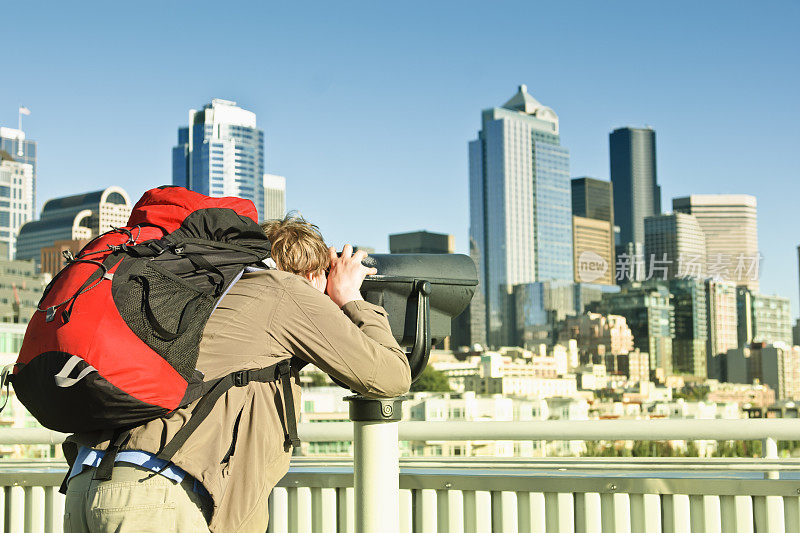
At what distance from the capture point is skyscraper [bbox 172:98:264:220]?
14788cm

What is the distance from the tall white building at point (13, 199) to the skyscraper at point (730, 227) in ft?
368

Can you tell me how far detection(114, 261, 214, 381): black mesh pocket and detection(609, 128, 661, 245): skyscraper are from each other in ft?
608

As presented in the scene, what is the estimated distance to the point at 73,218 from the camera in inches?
5017

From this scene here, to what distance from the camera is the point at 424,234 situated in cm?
13075

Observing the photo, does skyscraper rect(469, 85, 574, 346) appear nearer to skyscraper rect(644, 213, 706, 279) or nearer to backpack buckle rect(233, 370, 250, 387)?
skyscraper rect(644, 213, 706, 279)

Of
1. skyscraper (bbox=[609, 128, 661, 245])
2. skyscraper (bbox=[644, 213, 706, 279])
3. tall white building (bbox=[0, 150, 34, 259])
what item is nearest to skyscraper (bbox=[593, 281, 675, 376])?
skyscraper (bbox=[644, 213, 706, 279])

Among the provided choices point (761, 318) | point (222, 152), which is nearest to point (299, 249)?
point (761, 318)

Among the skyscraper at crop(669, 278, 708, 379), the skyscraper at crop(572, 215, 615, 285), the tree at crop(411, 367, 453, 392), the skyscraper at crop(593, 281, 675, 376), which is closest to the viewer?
the tree at crop(411, 367, 453, 392)

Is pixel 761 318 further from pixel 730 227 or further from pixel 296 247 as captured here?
pixel 296 247

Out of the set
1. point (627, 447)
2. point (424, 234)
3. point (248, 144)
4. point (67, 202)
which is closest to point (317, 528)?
point (627, 447)

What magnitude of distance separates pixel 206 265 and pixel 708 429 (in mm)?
1482

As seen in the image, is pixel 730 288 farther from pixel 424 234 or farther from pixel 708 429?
pixel 708 429

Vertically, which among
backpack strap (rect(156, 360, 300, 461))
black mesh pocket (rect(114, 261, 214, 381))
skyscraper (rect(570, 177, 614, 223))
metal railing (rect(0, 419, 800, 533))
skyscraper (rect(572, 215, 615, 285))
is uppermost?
skyscraper (rect(570, 177, 614, 223))

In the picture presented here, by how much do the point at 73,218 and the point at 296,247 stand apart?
133m
